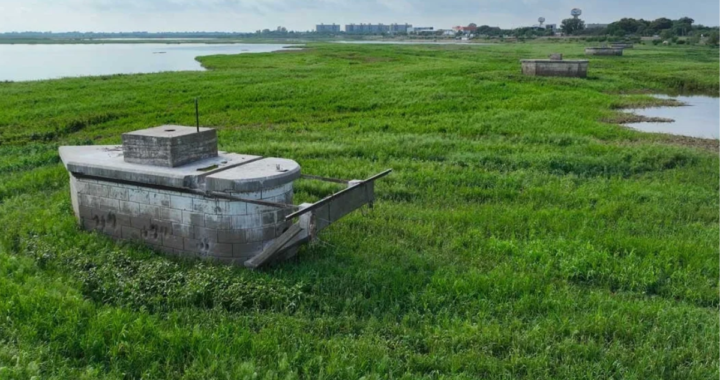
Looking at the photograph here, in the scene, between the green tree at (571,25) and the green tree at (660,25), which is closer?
the green tree at (660,25)

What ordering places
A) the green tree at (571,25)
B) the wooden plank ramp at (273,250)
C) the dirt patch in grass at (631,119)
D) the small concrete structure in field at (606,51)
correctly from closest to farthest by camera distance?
the wooden plank ramp at (273,250) < the dirt patch in grass at (631,119) < the small concrete structure in field at (606,51) < the green tree at (571,25)

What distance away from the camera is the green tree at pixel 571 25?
120 meters

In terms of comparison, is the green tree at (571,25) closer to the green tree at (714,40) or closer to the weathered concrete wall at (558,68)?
the green tree at (714,40)

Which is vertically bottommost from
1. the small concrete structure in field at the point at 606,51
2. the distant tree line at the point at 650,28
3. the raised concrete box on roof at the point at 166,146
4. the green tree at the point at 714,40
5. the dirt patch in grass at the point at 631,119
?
the dirt patch in grass at the point at 631,119

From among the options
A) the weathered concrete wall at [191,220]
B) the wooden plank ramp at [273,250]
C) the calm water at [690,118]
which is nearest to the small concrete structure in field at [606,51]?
the calm water at [690,118]

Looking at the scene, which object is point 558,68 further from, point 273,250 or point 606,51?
point 273,250

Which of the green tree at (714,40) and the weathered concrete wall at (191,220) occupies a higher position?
the green tree at (714,40)

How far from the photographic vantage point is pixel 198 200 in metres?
6.86

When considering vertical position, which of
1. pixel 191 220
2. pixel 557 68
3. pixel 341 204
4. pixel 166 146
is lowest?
pixel 191 220

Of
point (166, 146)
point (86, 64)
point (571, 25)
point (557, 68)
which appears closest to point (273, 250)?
point (166, 146)

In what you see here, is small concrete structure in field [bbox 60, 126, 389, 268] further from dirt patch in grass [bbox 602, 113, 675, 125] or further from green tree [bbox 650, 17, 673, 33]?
green tree [bbox 650, 17, 673, 33]

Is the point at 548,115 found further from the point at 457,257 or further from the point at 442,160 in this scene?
A: the point at 457,257

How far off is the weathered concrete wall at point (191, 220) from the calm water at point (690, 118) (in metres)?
14.2

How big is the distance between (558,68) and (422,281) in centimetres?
2489
